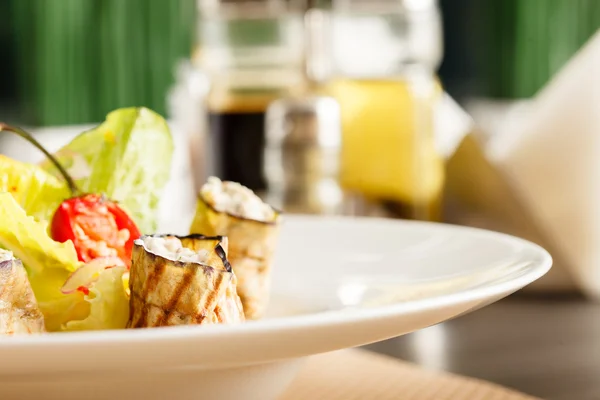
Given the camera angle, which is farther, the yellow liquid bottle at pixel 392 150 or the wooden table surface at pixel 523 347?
the yellow liquid bottle at pixel 392 150

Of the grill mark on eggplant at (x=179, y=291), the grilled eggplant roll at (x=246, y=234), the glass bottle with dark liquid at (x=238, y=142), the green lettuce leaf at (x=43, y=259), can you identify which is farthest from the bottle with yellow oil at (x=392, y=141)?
the grill mark on eggplant at (x=179, y=291)

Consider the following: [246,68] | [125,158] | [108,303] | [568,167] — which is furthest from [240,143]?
[108,303]

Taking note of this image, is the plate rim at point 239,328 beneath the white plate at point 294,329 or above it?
above

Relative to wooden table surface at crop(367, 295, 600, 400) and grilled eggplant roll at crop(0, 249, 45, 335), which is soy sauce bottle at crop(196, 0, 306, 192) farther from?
grilled eggplant roll at crop(0, 249, 45, 335)

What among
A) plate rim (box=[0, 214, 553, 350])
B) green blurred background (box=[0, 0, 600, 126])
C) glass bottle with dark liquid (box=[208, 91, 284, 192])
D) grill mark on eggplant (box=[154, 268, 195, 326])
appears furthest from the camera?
green blurred background (box=[0, 0, 600, 126])

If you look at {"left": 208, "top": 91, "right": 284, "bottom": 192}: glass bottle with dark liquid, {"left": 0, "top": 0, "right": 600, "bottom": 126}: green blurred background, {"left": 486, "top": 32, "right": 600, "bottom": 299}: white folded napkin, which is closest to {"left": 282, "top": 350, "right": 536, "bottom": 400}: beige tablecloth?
{"left": 486, "top": 32, "right": 600, "bottom": 299}: white folded napkin

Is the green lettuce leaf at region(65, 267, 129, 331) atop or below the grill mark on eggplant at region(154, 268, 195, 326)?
below

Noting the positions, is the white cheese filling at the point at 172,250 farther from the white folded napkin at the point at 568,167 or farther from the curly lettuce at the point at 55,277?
the white folded napkin at the point at 568,167
